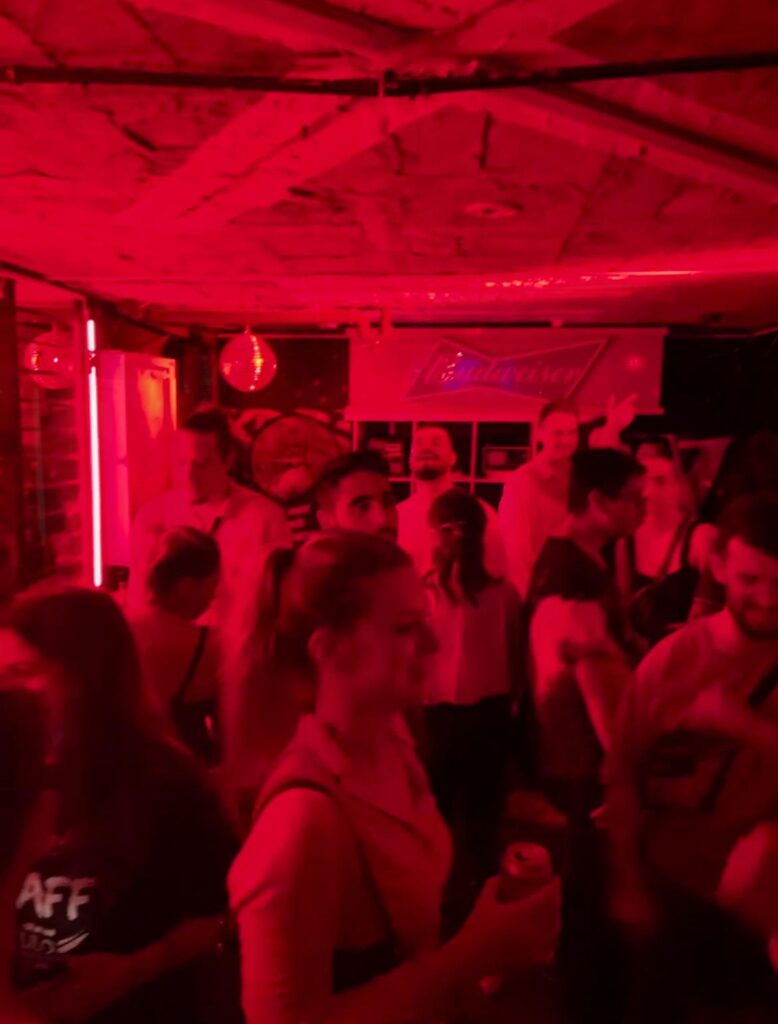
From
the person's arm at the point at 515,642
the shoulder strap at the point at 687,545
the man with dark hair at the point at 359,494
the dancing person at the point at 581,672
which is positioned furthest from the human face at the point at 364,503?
the shoulder strap at the point at 687,545

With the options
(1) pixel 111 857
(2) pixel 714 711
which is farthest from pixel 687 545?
(1) pixel 111 857

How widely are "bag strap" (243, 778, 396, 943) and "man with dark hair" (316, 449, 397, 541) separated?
1821mm

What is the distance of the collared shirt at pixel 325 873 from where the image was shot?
1.04m

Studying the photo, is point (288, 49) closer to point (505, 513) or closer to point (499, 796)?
point (499, 796)

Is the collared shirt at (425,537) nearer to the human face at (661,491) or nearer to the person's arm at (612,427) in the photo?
the human face at (661,491)

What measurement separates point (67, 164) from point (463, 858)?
2.79 metres

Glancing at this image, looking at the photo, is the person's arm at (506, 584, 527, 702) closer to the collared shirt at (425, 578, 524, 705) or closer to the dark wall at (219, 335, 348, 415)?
the collared shirt at (425, 578, 524, 705)

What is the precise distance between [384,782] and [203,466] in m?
2.31

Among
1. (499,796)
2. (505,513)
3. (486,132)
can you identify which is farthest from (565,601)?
(505,513)

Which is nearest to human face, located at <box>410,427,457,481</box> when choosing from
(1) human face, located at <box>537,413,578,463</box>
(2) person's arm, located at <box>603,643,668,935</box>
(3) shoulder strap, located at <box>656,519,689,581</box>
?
(1) human face, located at <box>537,413,578,463</box>

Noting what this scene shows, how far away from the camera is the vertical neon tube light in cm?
491

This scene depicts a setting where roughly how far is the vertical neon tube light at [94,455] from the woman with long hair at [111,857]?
3648mm

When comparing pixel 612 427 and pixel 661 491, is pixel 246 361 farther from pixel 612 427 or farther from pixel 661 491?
pixel 612 427

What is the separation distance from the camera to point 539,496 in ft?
13.6
